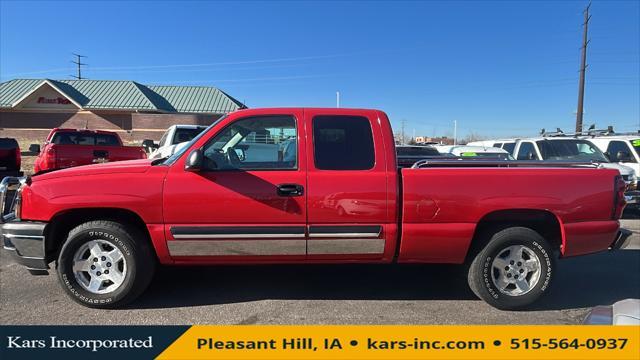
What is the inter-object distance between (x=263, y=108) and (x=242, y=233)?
1210 mm

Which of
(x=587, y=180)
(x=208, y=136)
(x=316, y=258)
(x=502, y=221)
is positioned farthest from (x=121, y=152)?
(x=587, y=180)

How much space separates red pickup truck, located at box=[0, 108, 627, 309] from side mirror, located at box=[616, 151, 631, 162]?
23.0 feet

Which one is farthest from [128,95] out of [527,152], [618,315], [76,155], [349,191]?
[618,315]

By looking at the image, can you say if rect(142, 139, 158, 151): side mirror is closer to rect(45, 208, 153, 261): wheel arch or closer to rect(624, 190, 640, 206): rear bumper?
rect(45, 208, 153, 261): wheel arch

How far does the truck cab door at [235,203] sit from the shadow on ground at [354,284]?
649 millimetres

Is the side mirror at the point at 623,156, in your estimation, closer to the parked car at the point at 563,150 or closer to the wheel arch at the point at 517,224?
the parked car at the point at 563,150

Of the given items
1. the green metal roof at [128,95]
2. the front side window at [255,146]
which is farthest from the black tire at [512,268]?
the green metal roof at [128,95]

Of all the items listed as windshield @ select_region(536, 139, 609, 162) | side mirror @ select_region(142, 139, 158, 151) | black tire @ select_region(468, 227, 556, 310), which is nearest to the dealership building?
side mirror @ select_region(142, 139, 158, 151)

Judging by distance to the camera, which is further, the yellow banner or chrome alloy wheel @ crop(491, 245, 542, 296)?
chrome alloy wheel @ crop(491, 245, 542, 296)

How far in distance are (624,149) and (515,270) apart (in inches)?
349

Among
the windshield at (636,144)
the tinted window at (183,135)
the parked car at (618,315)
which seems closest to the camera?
the parked car at (618,315)

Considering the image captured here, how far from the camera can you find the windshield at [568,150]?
978 centimetres

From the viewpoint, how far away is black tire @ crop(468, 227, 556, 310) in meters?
3.80

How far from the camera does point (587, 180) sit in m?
3.79
